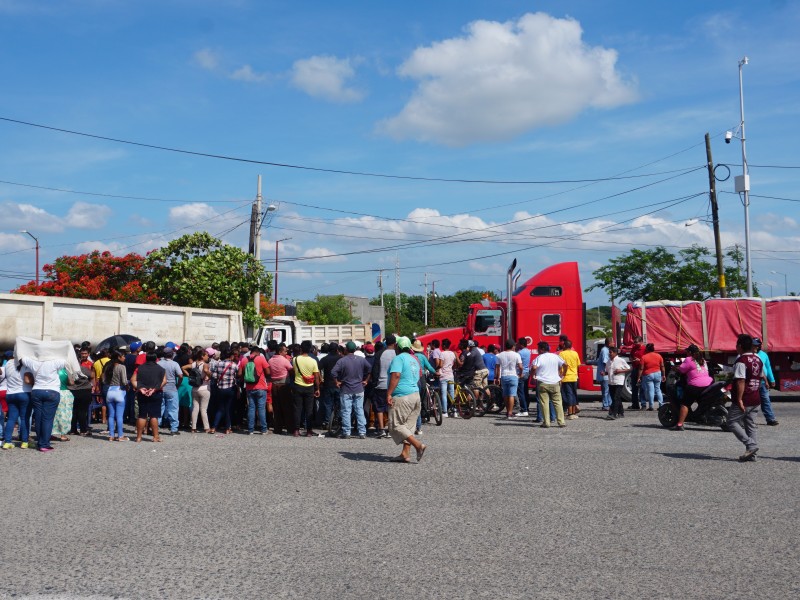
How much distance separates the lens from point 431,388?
17703 millimetres

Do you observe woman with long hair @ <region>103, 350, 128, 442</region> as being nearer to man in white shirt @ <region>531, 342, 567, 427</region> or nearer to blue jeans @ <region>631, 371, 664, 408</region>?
man in white shirt @ <region>531, 342, 567, 427</region>

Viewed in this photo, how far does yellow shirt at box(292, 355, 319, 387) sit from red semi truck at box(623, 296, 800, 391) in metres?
11.4

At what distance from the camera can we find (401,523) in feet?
26.4

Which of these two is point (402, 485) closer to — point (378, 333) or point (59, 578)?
point (59, 578)

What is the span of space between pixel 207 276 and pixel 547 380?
66.9ft

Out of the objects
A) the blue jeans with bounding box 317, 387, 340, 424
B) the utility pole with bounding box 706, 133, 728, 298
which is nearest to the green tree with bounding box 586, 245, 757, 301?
the utility pole with bounding box 706, 133, 728, 298

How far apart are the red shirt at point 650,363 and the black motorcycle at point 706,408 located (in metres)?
3.49

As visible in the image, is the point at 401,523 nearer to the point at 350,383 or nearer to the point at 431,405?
the point at 350,383

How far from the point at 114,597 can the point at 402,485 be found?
188 inches

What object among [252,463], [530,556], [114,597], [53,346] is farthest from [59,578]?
[53,346]

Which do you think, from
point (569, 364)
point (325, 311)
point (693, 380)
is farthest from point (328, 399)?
point (325, 311)

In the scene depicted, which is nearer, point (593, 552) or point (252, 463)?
point (593, 552)

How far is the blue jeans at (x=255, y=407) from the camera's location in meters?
15.9

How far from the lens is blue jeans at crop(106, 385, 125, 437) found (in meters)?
14.9
